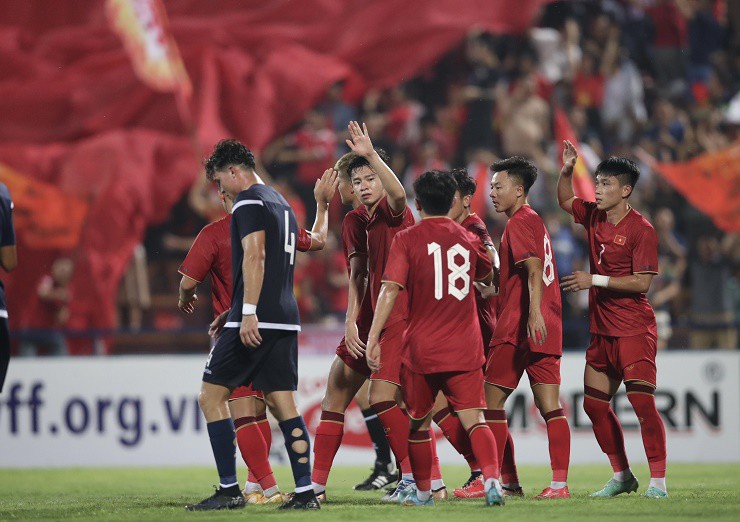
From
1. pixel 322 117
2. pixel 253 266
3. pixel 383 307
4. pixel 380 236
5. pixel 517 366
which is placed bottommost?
pixel 517 366

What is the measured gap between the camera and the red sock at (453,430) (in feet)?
23.7

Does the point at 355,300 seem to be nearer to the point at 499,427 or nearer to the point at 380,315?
the point at 380,315

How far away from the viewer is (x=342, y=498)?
7.48 meters

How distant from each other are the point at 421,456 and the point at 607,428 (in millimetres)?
1582

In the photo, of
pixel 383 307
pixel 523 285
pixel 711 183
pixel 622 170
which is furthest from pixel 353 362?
pixel 711 183

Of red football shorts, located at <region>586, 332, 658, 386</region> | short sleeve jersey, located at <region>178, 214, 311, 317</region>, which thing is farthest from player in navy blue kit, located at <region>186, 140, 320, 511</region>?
red football shorts, located at <region>586, 332, 658, 386</region>

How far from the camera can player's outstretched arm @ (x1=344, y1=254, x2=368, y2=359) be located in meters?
6.89

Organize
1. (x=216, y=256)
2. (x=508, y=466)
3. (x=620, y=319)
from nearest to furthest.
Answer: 1. (x=620, y=319)
2. (x=508, y=466)
3. (x=216, y=256)

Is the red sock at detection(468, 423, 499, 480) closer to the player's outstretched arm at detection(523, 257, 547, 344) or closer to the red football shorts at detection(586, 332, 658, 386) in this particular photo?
the player's outstretched arm at detection(523, 257, 547, 344)

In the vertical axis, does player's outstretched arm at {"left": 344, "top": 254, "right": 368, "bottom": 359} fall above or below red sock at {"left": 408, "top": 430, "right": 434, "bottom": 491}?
above

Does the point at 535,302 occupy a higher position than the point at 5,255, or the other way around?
the point at 5,255

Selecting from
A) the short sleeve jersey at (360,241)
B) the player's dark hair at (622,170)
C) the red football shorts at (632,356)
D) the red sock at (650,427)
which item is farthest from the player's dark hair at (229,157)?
the red sock at (650,427)

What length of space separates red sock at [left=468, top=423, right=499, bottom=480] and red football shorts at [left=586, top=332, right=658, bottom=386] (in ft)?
4.53

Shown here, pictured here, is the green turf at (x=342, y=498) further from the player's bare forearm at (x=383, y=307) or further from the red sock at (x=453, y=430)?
the player's bare forearm at (x=383, y=307)
